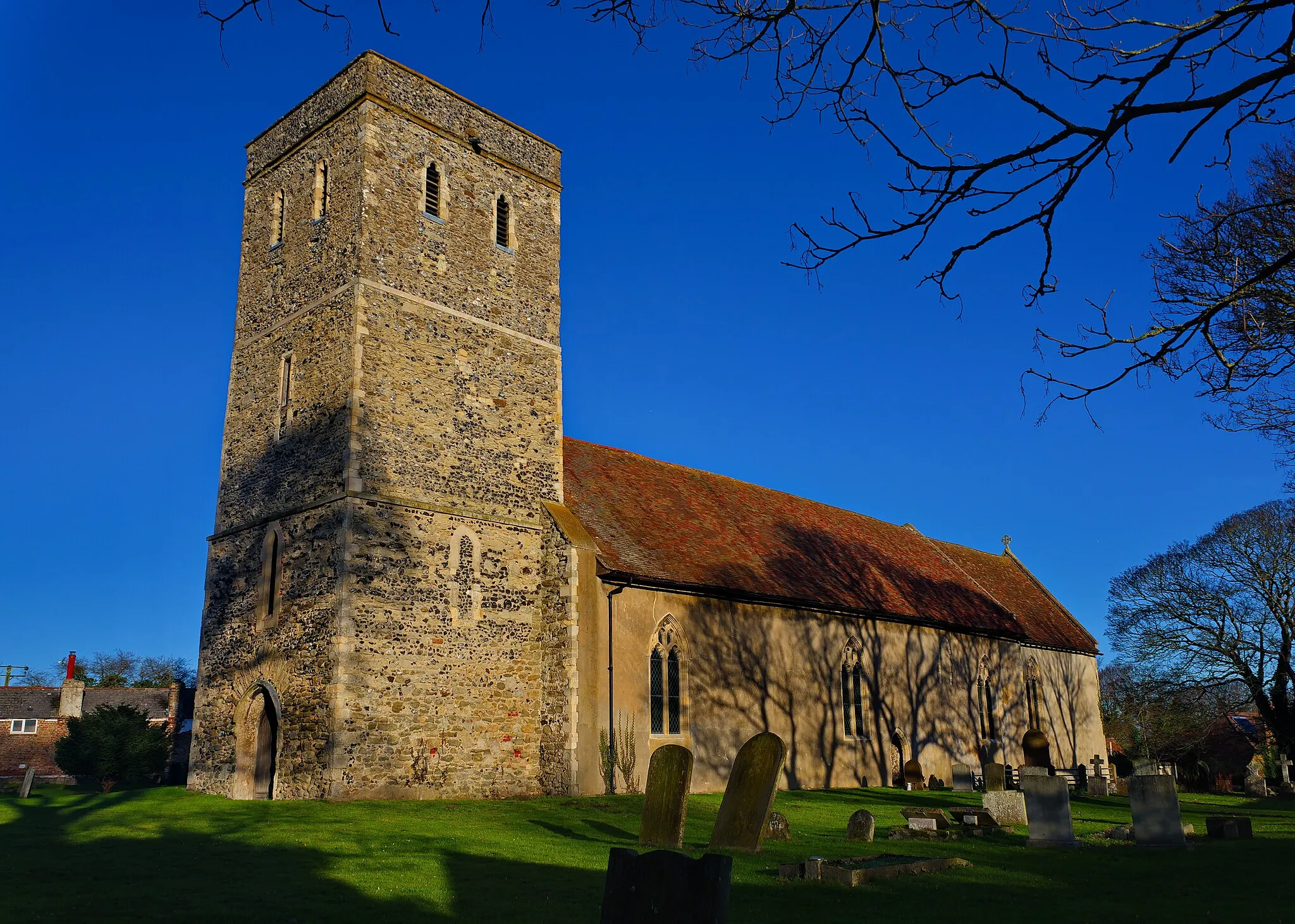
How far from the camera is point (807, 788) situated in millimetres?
23031

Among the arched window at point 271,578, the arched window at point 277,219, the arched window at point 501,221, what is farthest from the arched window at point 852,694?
the arched window at point 277,219

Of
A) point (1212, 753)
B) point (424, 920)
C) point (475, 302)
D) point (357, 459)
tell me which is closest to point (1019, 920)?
point (424, 920)

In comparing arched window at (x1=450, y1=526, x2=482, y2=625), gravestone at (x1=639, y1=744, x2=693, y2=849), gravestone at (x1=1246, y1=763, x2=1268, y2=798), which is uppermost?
arched window at (x1=450, y1=526, x2=482, y2=625)

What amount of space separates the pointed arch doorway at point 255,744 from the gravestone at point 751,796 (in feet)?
34.0

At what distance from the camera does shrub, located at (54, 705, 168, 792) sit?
28.8 m

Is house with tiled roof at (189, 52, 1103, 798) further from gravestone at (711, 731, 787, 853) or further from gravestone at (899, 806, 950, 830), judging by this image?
gravestone at (711, 731, 787, 853)

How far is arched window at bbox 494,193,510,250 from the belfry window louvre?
9953 mm

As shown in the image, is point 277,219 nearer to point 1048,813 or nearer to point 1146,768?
point 1048,813

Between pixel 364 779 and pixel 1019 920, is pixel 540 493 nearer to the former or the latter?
pixel 364 779

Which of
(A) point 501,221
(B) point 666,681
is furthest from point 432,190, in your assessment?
(B) point 666,681

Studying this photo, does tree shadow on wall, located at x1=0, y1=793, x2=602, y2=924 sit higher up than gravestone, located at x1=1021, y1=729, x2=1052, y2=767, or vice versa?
gravestone, located at x1=1021, y1=729, x2=1052, y2=767

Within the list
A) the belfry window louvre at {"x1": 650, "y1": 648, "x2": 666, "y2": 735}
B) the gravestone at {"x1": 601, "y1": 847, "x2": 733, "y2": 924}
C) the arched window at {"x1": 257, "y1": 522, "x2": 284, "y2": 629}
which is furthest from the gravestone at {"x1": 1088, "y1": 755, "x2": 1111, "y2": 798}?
the gravestone at {"x1": 601, "y1": 847, "x2": 733, "y2": 924}

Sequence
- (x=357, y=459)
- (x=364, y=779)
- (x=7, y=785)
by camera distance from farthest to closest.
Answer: (x=7, y=785), (x=357, y=459), (x=364, y=779)

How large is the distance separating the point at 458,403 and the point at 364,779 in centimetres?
762
